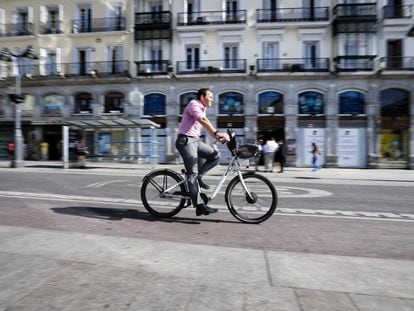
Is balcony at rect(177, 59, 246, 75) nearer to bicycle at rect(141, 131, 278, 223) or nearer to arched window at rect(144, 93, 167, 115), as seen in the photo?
arched window at rect(144, 93, 167, 115)

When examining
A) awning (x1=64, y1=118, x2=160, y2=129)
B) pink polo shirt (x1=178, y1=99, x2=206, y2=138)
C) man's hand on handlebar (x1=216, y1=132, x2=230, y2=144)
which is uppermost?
awning (x1=64, y1=118, x2=160, y2=129)

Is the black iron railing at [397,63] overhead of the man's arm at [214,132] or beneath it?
overhead

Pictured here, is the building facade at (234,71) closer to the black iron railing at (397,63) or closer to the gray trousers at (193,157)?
A: the black iron railing at (397,63)

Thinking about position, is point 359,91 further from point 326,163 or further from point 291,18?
point 291,18

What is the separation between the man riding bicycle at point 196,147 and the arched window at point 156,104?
21586 mm

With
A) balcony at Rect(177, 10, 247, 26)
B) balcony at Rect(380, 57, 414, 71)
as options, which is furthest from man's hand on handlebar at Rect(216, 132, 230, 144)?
balcony at Rect(380, 57, 414, 71)

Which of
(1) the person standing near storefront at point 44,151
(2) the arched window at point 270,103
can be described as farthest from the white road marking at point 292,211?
(1) the person standing near storefront at point 44,151

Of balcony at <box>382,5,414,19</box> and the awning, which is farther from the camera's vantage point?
balcony at <box>382,5,414,19</box>

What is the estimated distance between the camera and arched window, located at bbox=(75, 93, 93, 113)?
27344 millimetres

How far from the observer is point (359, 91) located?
24.2 m

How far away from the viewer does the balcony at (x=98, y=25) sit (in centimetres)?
2708

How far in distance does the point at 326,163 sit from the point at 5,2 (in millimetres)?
29692

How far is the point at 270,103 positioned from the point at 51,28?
761 inches

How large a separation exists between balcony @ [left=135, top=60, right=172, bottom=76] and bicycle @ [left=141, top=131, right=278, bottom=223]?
2171cm
